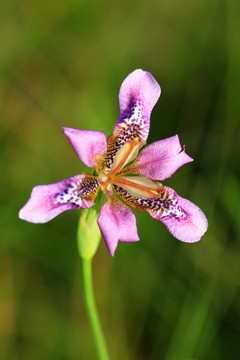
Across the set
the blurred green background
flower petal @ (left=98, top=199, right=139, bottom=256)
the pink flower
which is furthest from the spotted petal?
the blurred green background

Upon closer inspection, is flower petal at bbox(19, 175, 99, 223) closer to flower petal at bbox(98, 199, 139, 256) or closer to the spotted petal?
flower petal at bbox(98, 199, 139, 256)

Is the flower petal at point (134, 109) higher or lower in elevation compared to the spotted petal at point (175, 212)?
higher

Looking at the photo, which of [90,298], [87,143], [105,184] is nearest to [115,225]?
[105,184]

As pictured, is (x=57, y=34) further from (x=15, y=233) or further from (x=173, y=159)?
(x=173, y=159)

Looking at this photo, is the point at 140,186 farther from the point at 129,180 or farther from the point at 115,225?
the point at 115,225

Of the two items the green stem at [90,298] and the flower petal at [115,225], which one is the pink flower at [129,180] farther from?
the green stem at [90,298]

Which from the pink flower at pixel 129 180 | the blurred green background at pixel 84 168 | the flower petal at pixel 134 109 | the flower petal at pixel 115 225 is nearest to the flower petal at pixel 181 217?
the pink flower at pixel 129 180
